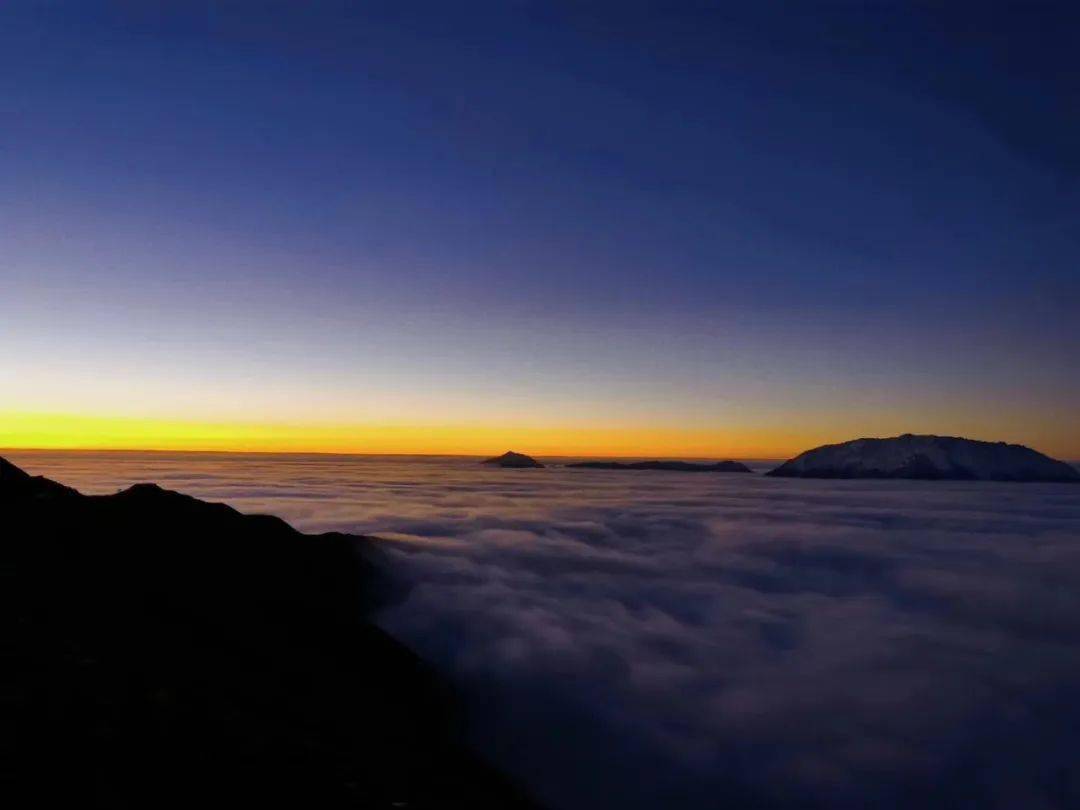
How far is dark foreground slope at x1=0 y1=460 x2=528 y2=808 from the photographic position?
6.96m

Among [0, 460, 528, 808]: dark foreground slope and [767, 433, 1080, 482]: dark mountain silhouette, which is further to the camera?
[767, 433, 1080, 482]: dark mountain silhouette

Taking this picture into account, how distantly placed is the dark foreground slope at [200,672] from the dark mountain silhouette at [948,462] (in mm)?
167941

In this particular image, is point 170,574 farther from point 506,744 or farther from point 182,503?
point 506,744

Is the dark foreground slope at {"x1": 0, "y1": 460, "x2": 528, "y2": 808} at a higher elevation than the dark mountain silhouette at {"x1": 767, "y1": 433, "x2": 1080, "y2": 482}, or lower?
lower

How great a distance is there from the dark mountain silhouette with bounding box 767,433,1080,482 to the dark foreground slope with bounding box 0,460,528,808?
168 m

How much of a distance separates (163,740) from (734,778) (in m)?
11.4

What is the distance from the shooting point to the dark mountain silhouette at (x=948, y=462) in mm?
155250

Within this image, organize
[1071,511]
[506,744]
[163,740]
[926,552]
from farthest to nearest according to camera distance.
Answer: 1. [1071,511]
2. [926,552]
3. [506,744]
4. [163,740]

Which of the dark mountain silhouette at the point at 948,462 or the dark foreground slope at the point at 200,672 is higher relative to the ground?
the dark mountain silhouette at the point at 948,462

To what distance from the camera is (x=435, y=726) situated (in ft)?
44.9

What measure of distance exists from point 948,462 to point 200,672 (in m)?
177

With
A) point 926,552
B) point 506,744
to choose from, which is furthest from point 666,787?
point 926,552

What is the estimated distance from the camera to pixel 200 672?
972 cm

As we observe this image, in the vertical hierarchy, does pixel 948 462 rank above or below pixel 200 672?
above
